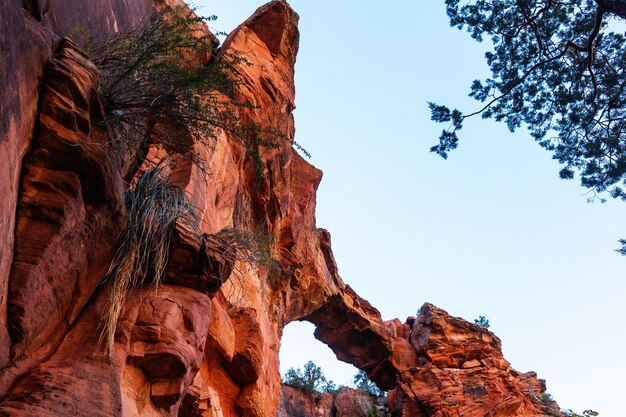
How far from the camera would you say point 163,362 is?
506cm

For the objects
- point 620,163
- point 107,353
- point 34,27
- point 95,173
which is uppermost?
point 620,163

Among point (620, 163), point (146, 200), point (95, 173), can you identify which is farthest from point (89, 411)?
point (620, 163)

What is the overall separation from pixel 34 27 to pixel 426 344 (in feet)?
73.7

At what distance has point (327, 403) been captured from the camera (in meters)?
27.9

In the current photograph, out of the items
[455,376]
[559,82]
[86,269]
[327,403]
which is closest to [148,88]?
[86,269]

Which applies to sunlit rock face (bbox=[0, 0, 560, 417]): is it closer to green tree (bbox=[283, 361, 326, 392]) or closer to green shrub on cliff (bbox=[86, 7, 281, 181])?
green shrub on cliff (bbox=[86, 7, 281, 181])

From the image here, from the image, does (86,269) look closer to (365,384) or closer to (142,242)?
(142,242)

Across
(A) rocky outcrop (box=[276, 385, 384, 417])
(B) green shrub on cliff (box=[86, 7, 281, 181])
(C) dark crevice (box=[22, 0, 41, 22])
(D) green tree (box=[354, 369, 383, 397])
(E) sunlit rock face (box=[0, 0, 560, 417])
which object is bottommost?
(E) sunlit rock face (box=[0, 0, 560, 417])

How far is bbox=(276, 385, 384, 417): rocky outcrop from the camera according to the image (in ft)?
87.4

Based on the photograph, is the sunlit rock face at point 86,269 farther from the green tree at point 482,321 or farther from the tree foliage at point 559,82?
the green tree at point 482,321

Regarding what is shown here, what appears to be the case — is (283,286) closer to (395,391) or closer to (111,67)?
(111,67)

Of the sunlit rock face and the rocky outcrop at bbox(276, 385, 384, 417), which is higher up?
the rocky outcrop at bbox(276, 385, 384, 417)

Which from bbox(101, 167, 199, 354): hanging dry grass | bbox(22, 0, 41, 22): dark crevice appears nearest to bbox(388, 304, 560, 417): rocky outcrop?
bbox(101, 167, 199, 354): hanging dry grass

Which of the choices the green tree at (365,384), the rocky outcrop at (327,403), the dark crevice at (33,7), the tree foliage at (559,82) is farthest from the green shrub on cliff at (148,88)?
the green tree at (365,384)
